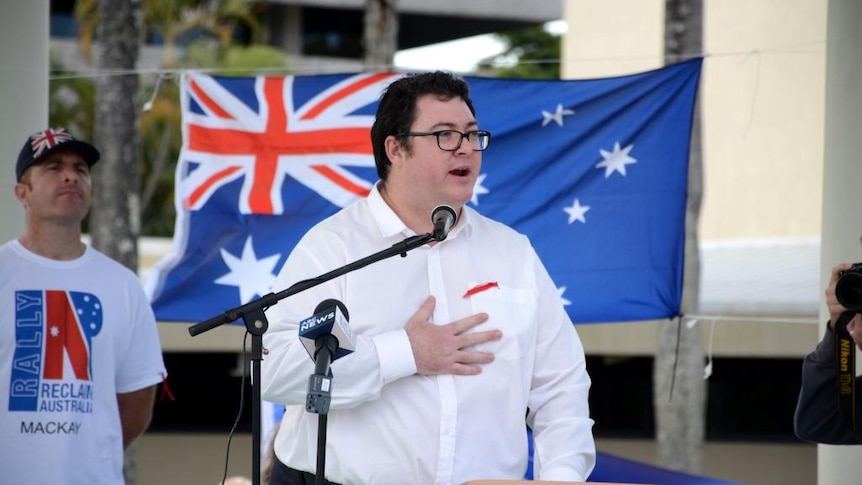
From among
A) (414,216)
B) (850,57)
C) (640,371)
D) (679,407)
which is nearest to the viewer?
(414,216)

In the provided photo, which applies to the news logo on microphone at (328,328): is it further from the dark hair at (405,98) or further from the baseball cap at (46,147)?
the baseball cap at (46,147)

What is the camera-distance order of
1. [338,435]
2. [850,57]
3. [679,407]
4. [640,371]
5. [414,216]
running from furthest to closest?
[640,371]
[679,407]
[850,57]
[414,216]
[338,435]

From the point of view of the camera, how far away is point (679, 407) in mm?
9164

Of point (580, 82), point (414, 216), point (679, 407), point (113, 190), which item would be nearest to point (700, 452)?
point (679, 407)

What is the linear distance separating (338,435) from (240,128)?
3.13 meters

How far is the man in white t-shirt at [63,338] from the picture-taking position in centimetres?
426

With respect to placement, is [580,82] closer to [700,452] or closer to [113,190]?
[700,452]

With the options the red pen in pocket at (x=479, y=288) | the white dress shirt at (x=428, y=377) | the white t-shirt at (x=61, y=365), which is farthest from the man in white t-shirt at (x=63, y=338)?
the red pen in pocket at (x=479, y=288)

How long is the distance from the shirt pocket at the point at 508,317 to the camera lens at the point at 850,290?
3.38 ft

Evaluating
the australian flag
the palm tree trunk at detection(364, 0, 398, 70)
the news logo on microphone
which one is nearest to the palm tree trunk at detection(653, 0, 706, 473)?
the palm tree trunk at detection(364, 0, 398, 70)

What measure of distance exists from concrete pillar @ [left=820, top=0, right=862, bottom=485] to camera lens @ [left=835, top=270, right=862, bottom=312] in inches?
52.3

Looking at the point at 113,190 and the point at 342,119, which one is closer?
the point at 342,119

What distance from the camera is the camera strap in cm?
382

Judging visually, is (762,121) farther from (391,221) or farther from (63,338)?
(391,221)
